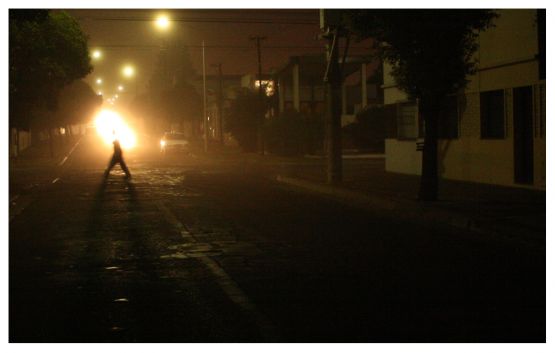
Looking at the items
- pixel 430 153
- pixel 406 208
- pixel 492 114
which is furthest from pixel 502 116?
pixel 406 208

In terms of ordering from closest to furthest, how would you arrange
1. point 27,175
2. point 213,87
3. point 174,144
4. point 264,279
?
1. point 264,279
2. point 27,175
3. point 174,144
4. point 213,87

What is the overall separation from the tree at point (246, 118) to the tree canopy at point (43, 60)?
1167 cm

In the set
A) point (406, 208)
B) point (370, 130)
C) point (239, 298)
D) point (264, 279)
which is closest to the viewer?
point (239, 298)

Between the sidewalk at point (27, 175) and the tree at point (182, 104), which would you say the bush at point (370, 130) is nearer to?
the sidewalk at point (27, 175)

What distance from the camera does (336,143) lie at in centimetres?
2667

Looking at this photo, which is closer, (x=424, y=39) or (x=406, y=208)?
(x=406, y=208)

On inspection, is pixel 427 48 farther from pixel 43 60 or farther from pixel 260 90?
pixel 260 90

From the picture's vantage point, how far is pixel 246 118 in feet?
195

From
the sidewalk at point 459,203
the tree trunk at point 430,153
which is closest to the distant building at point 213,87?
the sidewalk at point 459,203

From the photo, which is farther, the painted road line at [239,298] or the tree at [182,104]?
the tree at [182,104]

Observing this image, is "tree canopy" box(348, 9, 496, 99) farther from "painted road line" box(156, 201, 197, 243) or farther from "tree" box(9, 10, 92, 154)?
"tree" box(9, 10, 92, 154)

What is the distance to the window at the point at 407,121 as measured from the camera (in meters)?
31.4

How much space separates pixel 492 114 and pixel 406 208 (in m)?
7.93

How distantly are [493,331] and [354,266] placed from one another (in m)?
3.89
